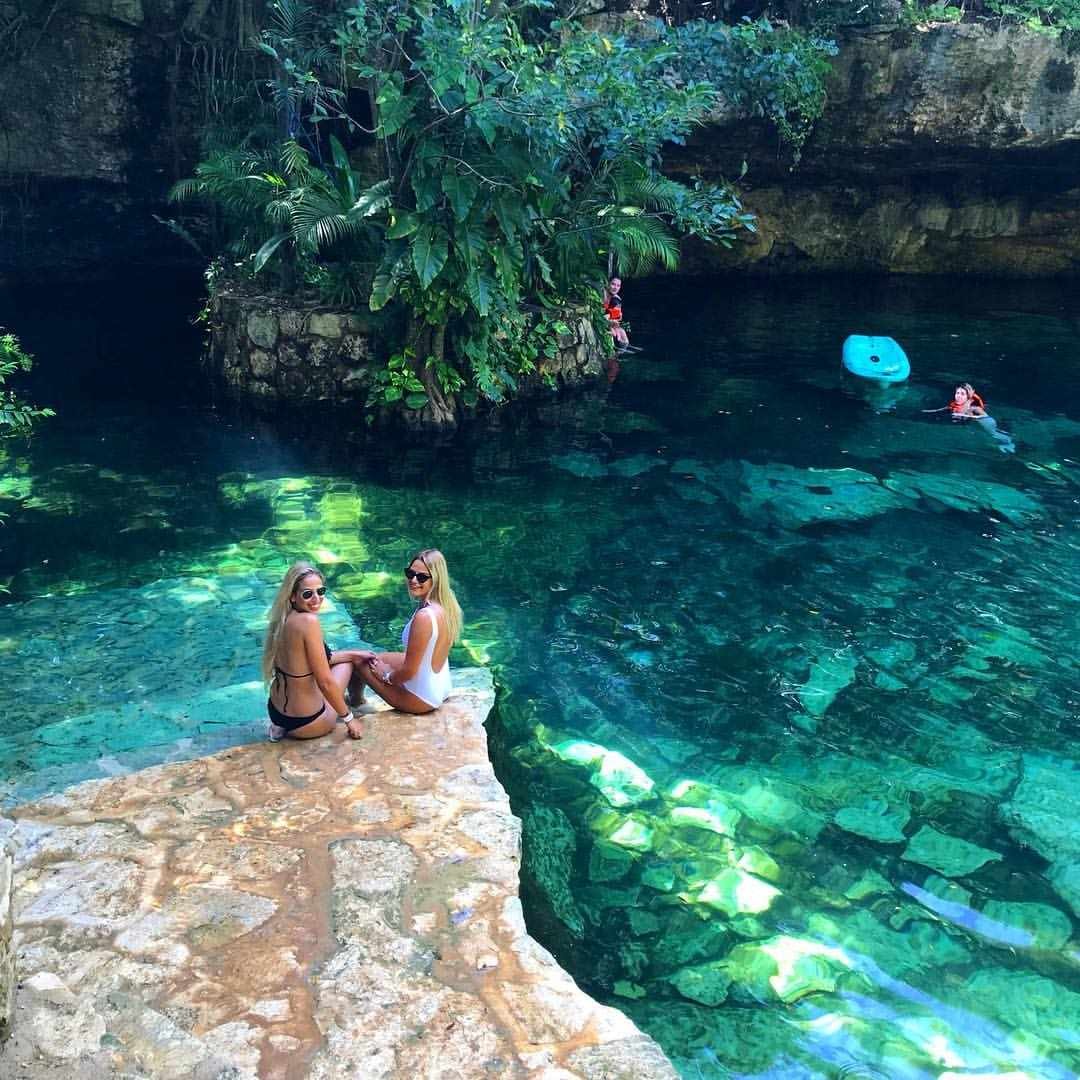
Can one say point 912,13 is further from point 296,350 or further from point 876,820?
point 876,820

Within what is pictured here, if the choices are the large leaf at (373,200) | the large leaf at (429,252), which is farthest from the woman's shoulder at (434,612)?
the large leaf at (373,200)

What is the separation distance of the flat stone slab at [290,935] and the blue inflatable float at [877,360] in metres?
Result: 10.4

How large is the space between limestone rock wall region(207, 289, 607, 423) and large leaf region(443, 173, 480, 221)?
1940 mm

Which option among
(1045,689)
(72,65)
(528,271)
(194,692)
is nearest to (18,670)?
(194,692)

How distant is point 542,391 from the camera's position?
1370 centimetres

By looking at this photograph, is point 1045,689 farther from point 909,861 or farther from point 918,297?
point 918,297

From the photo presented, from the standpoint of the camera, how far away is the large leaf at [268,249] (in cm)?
1193

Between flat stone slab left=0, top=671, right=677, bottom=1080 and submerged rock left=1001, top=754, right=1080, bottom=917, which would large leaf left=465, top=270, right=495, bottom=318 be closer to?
flat stone slab left=0, top=671, right=677, bottom=1080

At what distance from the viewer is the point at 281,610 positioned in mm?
5613

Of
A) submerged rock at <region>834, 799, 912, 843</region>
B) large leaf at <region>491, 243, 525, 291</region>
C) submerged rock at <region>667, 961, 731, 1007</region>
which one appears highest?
large leaf at <region>491, 243, 525, 291</region>

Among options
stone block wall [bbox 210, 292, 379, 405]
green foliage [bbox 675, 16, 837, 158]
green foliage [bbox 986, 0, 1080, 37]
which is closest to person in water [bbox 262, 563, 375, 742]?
stone block wall [bbox 210, 292, 379, 405]

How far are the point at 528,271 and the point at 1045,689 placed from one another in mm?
8061

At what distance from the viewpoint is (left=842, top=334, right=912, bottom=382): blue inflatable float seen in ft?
46.0

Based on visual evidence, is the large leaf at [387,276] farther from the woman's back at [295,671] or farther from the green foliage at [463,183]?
the woman's back at [295,671]
